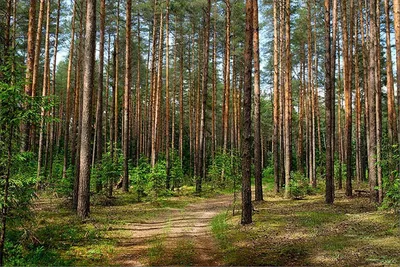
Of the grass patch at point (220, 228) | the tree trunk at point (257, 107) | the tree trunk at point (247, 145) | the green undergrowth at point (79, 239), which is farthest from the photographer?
the tree trunk at point (257, 107)

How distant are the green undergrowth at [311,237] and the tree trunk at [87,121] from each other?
4.47 metres

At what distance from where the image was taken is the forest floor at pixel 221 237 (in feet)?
21.7

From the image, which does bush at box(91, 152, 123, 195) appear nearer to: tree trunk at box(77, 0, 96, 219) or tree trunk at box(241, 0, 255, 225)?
tree trunk at box(77, 0, 96, 219)

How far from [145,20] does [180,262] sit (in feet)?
79.4

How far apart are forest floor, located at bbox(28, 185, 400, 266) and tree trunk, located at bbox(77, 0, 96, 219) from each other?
2.18 feet

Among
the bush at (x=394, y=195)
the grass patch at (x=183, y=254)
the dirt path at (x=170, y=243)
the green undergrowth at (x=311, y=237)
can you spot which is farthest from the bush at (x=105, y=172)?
the bush at (x=394, y=195)

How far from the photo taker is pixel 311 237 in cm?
834

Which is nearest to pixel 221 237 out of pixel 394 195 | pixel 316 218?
pixel 316 218

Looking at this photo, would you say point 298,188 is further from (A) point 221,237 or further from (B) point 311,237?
(A) point 221,237

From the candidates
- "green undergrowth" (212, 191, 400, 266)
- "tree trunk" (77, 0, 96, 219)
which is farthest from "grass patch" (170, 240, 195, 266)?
"tree trunk" (77, 0, 96, 219)

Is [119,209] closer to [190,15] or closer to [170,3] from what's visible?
[170,3]

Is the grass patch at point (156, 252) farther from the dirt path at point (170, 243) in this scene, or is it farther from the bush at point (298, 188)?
the bush at point (298, 188)

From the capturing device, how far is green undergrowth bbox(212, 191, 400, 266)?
6543 millimetres

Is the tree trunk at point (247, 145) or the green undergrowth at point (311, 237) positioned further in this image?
the tree trunk at point (247, 145)
